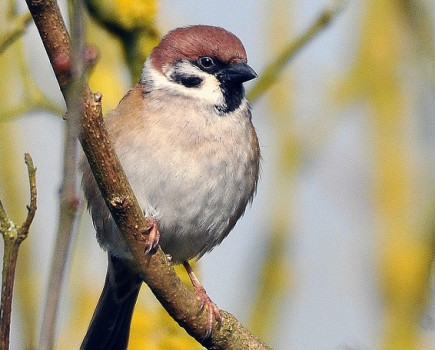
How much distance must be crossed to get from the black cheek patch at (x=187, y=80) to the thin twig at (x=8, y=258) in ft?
6.69

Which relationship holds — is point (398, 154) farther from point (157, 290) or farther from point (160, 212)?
point (157, 290)

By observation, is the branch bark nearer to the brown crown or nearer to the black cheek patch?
the black cheek patch

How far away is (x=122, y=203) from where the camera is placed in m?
2.74

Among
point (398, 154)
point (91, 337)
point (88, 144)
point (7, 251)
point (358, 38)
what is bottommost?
point (91, 337)

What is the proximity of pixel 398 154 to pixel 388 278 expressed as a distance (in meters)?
0.66

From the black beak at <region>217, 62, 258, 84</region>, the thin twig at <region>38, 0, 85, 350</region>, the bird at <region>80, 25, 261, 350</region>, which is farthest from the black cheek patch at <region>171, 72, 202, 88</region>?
the thin twig at <region>38, 0, 85, 350</region>

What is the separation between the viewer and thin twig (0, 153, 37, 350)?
1988 mm

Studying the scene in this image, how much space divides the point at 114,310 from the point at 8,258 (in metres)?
2.34

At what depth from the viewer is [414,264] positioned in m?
4.41

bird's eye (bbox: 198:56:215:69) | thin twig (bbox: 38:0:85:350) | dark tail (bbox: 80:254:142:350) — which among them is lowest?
dark tail (bbox: 80:254:142:350)

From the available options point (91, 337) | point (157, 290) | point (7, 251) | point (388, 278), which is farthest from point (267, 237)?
point (7, 251)

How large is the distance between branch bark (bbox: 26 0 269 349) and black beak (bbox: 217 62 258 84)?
123 cm

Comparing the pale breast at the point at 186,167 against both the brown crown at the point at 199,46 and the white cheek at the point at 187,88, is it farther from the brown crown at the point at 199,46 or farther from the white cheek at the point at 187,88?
the brown crown at the point at 199,46

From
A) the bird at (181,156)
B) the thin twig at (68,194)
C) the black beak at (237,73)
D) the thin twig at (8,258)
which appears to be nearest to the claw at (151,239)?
the bird at (181,156)
